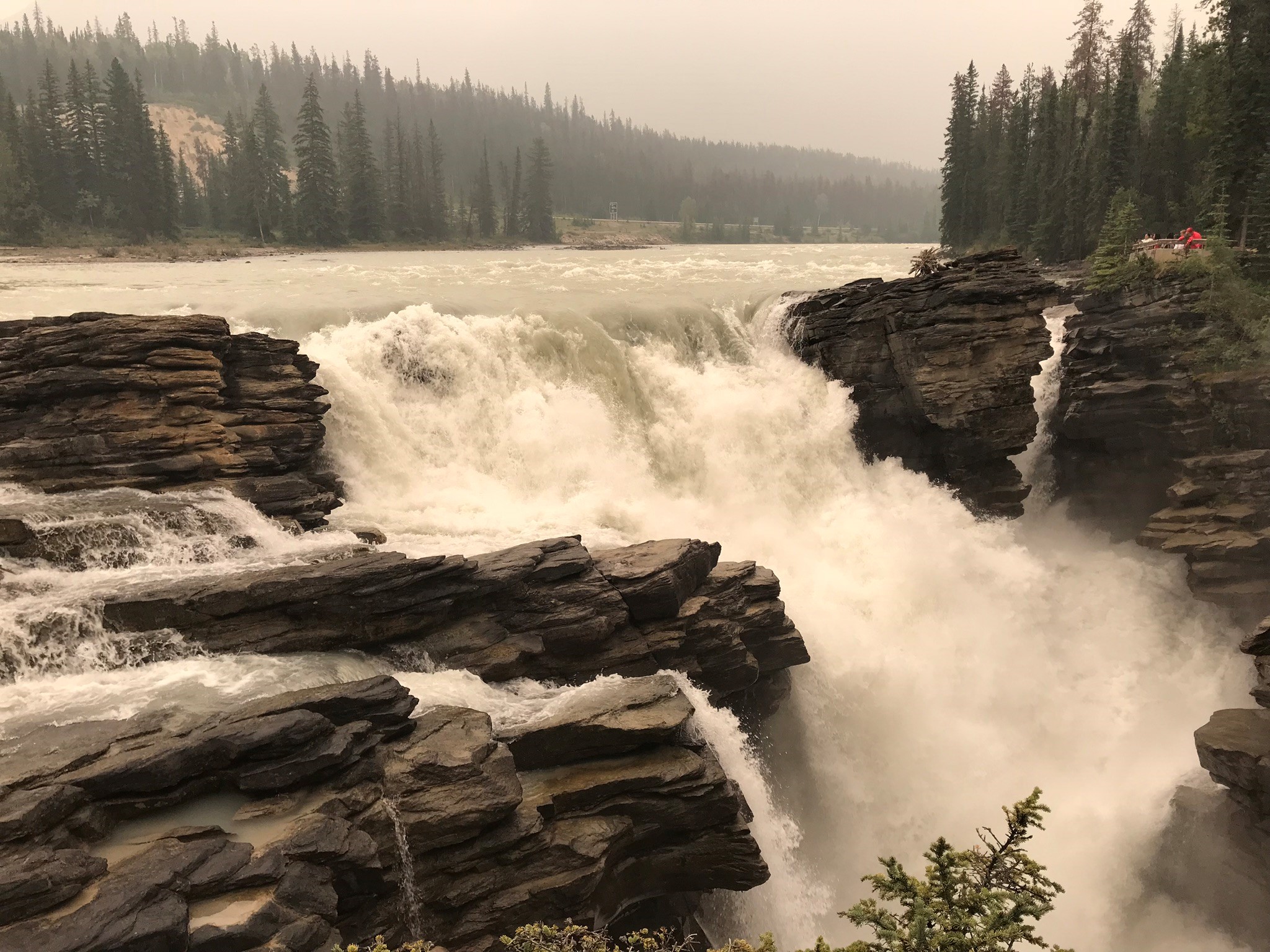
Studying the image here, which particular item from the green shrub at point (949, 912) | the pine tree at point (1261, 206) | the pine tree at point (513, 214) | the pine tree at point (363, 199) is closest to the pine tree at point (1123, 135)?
the pine tree at point (1261, 206)

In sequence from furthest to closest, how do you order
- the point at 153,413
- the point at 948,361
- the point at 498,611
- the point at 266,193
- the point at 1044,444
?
the point at 266,193
the point at 1044,444
the point at 948,361
the point at 153,413
the point at 498,611

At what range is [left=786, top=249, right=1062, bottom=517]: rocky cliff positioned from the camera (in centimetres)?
2781

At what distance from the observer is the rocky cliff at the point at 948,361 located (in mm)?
27812

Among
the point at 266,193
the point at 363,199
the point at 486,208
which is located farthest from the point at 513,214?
the point at 266,193

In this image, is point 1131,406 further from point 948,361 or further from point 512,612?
point 512,612

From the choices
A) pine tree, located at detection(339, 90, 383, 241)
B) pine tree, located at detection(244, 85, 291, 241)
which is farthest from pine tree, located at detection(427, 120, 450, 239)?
pine tree, located at detection(244, 85, 291, 241)

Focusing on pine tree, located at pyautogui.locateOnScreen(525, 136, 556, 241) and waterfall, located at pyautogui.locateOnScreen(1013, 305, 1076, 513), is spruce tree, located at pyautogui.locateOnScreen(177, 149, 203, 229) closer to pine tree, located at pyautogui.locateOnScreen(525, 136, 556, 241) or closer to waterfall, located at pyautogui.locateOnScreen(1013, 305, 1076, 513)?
pine tree, located at pyautogui.locateOnScreen(525, 136, 556, 241)

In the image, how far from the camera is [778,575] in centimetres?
2347

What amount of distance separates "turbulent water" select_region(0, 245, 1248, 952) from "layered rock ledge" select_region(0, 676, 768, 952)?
4.51ft

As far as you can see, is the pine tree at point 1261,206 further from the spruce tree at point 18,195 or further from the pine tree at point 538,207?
the pine tree at point 538,207

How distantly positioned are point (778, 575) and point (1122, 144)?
52.9 metres

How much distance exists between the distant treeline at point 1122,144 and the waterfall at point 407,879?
37.1m

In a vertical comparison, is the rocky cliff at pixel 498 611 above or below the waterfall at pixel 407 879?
above

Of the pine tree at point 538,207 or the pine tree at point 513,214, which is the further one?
the pine tree at point 538,207
